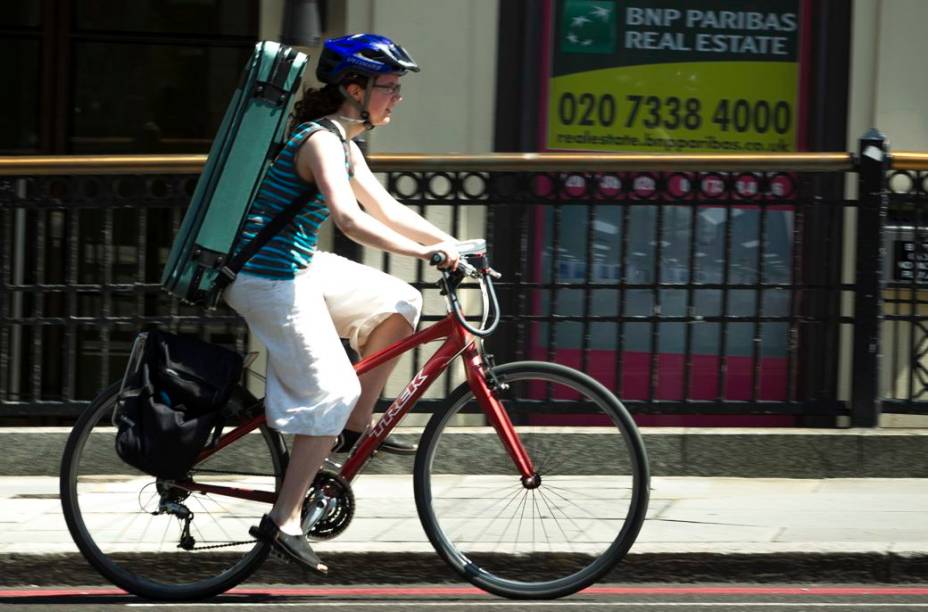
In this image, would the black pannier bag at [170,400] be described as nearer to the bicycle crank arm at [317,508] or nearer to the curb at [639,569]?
the bicycle crank arm at [317,508]

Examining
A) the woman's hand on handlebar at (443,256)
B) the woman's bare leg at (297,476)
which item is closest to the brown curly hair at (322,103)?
the woman's hand on handlebar at (443,256)

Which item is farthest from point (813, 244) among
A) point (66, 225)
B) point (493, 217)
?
point (66, 225)

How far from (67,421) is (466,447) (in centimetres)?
424

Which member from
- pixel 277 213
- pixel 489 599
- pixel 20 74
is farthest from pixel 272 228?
pixel 20 74

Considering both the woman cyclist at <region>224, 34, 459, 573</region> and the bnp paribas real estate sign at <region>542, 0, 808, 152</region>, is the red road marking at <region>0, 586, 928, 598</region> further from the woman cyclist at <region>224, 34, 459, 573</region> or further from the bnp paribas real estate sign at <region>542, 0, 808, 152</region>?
the bnp paribas real estate sign at <region>542, 0, 808, 152</region>

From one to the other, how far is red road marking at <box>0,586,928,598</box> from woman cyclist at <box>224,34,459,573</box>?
54 centimetres

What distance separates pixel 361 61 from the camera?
4.66 m

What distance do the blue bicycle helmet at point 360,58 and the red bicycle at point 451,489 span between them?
647 mm

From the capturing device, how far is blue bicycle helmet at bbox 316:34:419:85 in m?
4.67

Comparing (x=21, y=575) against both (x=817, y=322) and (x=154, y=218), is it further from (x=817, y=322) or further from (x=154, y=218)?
(x=817, y=322)

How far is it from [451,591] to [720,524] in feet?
4.38

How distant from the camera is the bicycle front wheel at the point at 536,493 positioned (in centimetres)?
480

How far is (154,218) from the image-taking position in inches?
291

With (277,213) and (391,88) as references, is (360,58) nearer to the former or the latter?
(391,88)
